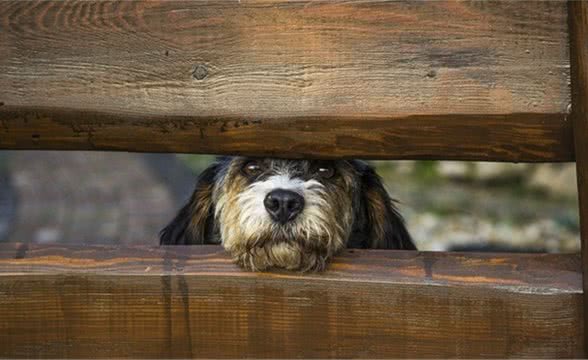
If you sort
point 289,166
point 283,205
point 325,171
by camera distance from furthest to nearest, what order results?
1. point 325,171
2. point 289,166
3. point 283,205

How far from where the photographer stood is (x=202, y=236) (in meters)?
5.05

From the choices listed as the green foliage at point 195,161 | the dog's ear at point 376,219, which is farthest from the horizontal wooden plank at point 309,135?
the green foliage at point 195,161

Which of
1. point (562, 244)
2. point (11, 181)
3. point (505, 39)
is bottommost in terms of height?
point (562, 244)

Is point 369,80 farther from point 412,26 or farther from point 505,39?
point 505,39

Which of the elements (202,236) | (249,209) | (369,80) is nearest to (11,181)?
(202,236)

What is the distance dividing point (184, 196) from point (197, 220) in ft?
15.8

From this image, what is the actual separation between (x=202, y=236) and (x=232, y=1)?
1.62 metres

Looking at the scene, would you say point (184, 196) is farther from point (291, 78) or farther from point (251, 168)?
point (291, 78)

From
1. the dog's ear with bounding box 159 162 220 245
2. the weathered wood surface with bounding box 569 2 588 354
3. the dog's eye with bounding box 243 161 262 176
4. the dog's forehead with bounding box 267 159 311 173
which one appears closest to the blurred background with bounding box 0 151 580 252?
the dog's ear with bounding box 159 162 220 245

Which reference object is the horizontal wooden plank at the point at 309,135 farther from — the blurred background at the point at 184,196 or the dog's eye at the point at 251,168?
the blurred background at the point at 184,196

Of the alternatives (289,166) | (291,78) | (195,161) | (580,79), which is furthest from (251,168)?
(195,161)

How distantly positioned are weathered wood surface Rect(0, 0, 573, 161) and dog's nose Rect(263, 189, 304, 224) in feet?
1.40

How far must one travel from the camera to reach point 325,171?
4656 millimetres

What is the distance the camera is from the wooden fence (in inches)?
141
